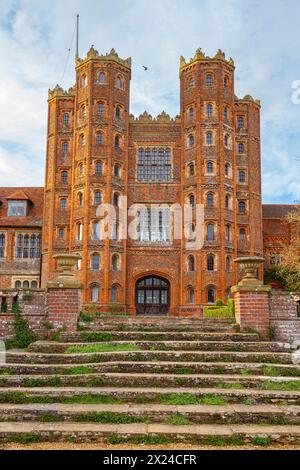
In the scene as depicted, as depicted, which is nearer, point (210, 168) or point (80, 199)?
point (210, 168)

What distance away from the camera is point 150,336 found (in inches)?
520

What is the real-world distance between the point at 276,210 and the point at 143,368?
36010 mm

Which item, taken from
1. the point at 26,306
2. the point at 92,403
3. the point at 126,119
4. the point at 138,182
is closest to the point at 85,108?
the point at 126,119

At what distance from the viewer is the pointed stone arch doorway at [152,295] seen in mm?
36906

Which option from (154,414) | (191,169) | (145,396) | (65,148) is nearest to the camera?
(154,414)

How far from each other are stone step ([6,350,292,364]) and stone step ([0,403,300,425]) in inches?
108

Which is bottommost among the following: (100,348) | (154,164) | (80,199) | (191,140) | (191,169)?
(100,348)

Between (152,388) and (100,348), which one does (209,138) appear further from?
(152,388)

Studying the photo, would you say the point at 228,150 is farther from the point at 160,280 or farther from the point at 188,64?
the point at 160,280

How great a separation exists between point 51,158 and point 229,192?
14.4 m

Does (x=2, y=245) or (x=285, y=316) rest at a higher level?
(x=2, y=245)

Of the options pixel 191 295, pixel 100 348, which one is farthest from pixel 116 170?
pixel 100 348

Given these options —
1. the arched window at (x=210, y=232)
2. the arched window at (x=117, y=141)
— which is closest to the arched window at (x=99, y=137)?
the arched window at (x=117, y=141)

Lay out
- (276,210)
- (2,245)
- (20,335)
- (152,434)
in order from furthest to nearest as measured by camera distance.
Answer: (276,210) → (2,245) → (20,335) → (152,434)
